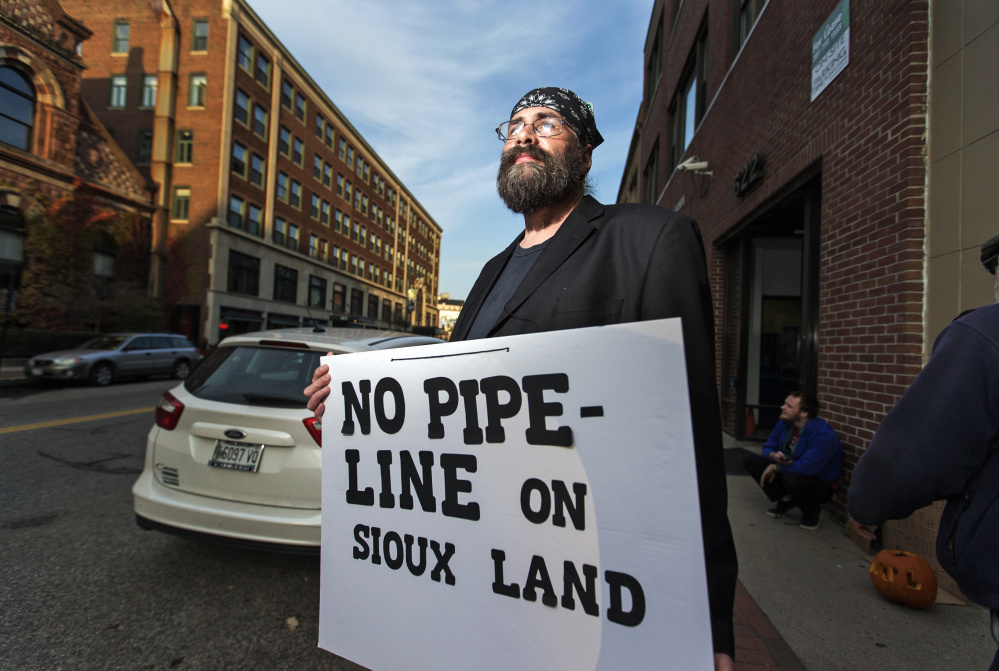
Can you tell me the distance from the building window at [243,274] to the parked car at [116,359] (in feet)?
38.8

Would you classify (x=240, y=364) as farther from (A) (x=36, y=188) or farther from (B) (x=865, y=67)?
(A) (x=36, y=188)

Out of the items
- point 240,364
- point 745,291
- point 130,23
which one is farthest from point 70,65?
point 745,291

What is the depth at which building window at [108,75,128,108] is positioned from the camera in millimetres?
27516

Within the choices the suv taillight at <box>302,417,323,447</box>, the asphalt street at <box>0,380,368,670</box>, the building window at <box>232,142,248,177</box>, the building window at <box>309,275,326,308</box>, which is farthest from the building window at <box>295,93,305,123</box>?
the suv taillight at <box>302,417,323,447</box>

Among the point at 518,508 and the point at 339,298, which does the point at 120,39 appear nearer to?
the point at 339,298

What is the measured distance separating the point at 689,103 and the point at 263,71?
28.1m

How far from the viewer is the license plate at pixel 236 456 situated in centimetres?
314

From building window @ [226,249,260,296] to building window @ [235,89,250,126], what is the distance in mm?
7574

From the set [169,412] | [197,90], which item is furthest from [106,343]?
[197,90]

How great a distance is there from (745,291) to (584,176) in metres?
7.32

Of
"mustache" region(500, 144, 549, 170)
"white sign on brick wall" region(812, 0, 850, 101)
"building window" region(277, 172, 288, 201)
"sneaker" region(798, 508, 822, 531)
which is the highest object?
"building window" region(277, 172, 288, 201)

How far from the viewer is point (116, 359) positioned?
14.1m

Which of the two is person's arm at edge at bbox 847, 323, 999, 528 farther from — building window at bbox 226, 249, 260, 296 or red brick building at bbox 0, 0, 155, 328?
building window at bbox 226, 249, 260, 296

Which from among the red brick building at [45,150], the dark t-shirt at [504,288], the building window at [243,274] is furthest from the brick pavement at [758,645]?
the building window at [243,274]
